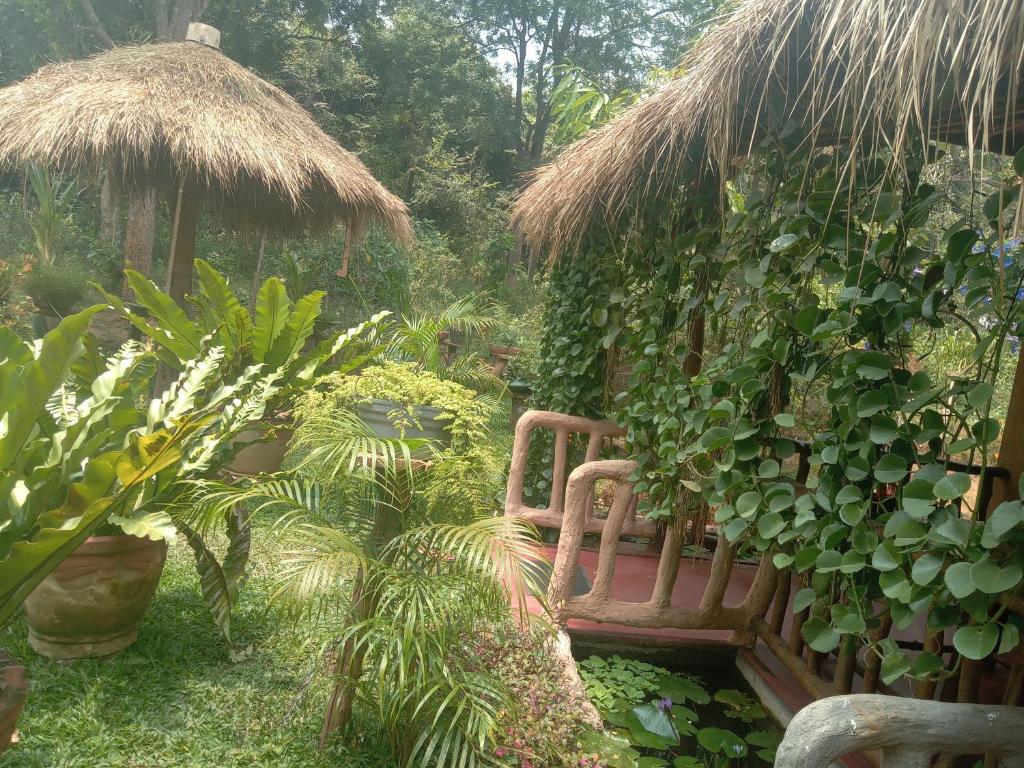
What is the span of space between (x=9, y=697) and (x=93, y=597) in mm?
806

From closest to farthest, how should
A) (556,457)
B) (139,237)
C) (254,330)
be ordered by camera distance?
1. (254,330)
2. (556,457)
3. (139,237)

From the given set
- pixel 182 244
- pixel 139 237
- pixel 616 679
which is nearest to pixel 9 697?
pixel 616 679

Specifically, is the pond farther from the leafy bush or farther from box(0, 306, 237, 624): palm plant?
the leafy bush

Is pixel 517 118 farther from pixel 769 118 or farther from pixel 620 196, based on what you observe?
pixel 769 118

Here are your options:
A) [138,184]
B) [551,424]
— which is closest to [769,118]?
[551,424]

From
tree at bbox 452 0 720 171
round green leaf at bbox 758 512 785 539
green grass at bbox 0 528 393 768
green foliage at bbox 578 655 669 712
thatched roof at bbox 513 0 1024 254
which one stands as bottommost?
green grass at bbox 0 528 393 768

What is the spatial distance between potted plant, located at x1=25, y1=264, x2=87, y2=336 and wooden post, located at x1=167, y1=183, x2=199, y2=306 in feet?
6.87

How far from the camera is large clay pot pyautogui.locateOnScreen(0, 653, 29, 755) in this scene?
5.78 ft

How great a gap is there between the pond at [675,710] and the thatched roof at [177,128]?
13.4ft

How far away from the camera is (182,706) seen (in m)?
2.46

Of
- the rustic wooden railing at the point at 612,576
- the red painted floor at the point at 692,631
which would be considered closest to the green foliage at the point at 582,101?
the red painted floor at the point at 692,631

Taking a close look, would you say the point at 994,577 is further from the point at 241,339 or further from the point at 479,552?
the point at 241,339

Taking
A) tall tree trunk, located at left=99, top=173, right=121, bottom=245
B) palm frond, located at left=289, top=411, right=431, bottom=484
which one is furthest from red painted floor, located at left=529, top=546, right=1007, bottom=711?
tall tree trunk, located at left=99, top=173, right=121, bottom=245

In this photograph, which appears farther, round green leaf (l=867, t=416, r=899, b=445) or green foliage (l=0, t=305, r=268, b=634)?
green foliage (l=0, t=305, r=268, b=634)
